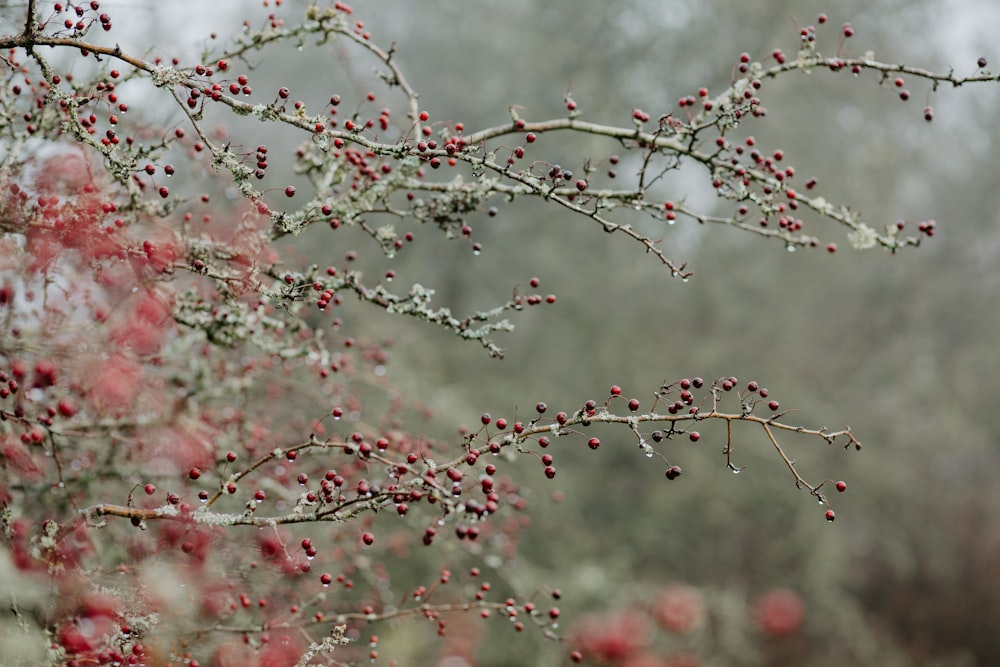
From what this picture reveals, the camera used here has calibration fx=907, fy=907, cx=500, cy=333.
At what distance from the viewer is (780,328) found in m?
10.1

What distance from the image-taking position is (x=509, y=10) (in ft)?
35.7

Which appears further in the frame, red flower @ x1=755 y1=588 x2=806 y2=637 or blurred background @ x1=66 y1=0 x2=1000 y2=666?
blurred background @ x1=66 y1=0 x2=1000 y2=666

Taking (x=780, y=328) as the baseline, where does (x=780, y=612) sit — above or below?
below

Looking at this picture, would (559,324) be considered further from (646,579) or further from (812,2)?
(812,2)

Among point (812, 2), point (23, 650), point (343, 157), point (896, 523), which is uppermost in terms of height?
point (812, 2)

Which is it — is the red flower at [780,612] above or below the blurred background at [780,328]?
below

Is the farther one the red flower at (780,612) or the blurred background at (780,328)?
the blurred background at (780,328)

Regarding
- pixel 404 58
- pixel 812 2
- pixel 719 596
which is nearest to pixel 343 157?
pixel 719 596

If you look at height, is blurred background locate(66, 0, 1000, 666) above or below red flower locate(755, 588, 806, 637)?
above

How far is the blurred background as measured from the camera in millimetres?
9070

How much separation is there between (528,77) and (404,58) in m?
2.76

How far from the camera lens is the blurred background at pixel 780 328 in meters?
9.07

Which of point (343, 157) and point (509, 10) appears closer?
point (343, 157)

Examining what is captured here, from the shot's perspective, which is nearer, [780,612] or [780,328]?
[780,612]
